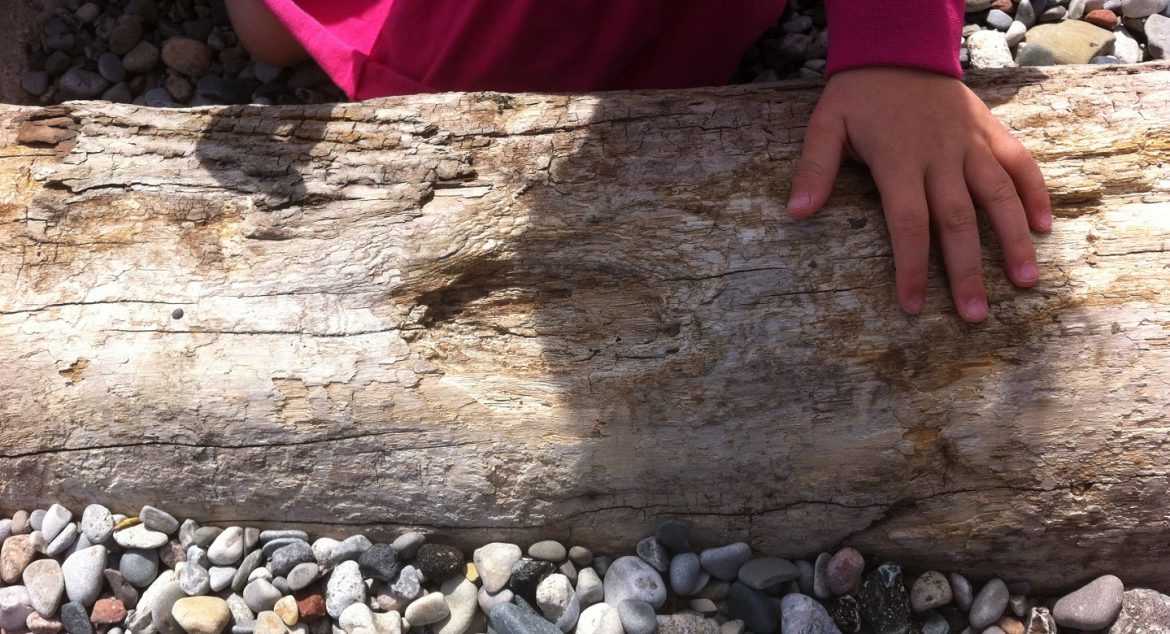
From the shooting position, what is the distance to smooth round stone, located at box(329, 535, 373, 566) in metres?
1.72

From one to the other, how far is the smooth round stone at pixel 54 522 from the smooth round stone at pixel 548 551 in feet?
3.51

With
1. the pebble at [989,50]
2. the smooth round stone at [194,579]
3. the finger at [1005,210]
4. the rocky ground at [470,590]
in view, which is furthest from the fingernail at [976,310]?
the smooth round stone at [194,579]

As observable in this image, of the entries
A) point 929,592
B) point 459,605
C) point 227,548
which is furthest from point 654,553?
point 227,548

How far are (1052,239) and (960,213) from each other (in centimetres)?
21

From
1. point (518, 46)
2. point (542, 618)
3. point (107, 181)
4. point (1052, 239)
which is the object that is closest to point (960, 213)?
point (1052, 239)

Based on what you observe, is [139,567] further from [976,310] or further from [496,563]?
[976,310]

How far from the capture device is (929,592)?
1634mm

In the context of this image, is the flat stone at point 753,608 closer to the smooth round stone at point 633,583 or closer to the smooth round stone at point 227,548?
the smooth round stone at point 633,583

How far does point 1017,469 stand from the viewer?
1549 millimetres

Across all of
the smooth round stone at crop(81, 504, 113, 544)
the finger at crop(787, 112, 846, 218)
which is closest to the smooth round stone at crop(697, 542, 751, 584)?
the finger at crop(787, 112, 846, 218)

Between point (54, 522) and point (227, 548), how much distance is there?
0.42 meters

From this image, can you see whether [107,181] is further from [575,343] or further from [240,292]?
[575,343]

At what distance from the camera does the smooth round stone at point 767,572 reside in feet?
5.39

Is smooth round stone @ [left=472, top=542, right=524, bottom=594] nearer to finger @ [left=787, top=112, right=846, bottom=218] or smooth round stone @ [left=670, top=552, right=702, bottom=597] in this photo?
smooth round stone @ [left=670, top=552, right=702, bottom=597]
